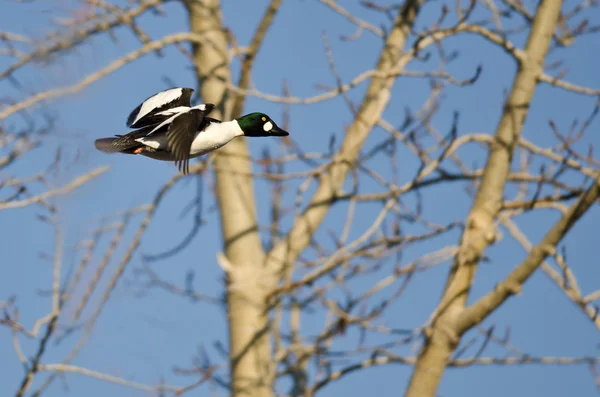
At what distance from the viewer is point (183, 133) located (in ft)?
6.15

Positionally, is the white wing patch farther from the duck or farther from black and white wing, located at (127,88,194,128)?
the duck

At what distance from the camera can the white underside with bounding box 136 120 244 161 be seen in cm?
195

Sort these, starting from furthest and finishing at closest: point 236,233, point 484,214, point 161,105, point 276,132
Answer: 1. point 236,233
2. point 484,214
3. point 161,105
4. point 276,132

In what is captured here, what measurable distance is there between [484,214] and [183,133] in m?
4.22

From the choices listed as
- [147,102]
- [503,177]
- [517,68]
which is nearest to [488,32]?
[517,68]

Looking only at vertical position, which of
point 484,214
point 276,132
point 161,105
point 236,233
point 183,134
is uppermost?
point 236,233

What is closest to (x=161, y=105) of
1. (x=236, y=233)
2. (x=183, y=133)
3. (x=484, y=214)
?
(x=183, y=133)

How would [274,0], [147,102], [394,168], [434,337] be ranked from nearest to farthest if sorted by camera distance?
[147,102], [434,337], [394,168], [274,0]

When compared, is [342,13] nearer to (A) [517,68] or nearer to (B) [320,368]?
(A) [517,68]

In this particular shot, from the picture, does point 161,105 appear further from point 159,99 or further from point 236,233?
point 236,233

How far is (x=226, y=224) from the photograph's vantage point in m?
7.26

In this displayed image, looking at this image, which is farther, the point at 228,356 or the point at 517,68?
the point at 228,356

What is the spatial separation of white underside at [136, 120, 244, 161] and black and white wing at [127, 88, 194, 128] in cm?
15

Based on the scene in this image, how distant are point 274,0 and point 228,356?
10.7 ft
